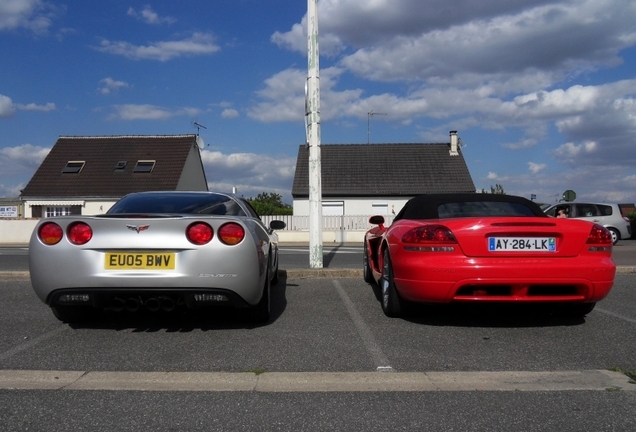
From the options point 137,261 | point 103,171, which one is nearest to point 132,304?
point 137,261

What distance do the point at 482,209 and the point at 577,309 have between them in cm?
128

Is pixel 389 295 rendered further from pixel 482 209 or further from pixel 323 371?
pixel 323 371

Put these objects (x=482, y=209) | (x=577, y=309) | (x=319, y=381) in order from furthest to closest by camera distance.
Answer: (x=482, y=209) → (x=577, y=309) → (x=319, y=381)

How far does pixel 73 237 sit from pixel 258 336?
168 cm

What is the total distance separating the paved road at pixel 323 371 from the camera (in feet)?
10.3

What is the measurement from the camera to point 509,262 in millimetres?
4902

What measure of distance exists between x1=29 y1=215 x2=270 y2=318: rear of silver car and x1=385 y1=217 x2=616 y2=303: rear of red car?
5.01ft

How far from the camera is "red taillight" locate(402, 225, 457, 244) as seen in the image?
4984 millimetres

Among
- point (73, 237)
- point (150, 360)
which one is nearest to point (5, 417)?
point (150, 360)

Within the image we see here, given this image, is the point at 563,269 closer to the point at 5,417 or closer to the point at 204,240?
the point at 204,240

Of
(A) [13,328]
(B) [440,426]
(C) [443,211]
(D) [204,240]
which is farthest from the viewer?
(C) [443,211]

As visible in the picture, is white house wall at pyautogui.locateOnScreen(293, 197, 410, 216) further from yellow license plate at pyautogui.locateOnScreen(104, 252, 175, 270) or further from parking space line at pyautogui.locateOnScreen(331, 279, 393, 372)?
yellow license plate at pyautogui.locateOnScreen(104, 252, 175, 270)

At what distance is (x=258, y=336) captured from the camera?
5.03m

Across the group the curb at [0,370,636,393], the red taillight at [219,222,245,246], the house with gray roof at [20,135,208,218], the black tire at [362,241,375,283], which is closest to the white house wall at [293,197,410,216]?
the house with gray roof at [20,135,208,218]
